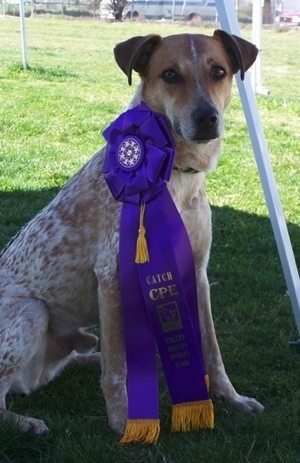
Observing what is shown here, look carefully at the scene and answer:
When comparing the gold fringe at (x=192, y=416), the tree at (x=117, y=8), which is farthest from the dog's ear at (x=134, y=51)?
the tree at (x=117, y=8)

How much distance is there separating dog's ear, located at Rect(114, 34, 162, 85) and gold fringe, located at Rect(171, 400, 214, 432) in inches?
62.9

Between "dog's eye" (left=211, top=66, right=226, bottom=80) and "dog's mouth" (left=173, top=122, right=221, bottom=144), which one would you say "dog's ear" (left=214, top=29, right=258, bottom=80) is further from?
"dog's mouth" (left=173, top=122, right=221, bottom=144)

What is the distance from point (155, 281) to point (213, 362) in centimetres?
65

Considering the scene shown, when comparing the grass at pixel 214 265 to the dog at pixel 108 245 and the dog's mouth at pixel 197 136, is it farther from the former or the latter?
the dog's mouth at pixel 197 136

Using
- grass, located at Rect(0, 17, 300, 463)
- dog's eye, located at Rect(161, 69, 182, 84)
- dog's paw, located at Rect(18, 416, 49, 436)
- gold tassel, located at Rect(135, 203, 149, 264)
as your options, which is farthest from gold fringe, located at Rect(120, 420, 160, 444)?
dog's eye, located at Rect(161, 69, 182, 84)

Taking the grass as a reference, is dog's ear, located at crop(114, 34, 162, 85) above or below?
above

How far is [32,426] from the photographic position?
374 centimetres

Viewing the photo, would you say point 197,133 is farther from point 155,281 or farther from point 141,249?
point 155,281

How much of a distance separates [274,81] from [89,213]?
15.0 metres

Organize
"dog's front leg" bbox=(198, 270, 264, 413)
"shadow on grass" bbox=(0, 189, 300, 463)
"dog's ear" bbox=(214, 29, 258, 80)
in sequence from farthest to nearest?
"dog's front leg" bbox=(198, 270, 264, 413), "dog's ear" bbox=(214, 29, 258, 80), "shadow on grass" bbox=(0, 189, 300, 463)

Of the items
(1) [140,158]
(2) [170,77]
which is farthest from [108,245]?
(2) [170,77]

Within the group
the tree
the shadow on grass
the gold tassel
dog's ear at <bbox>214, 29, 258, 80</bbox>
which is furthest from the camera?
the tree

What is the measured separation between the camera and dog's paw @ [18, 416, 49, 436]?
372 centimetres

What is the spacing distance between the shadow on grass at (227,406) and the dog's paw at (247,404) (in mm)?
46
